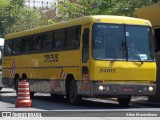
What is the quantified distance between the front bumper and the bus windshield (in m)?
0.95

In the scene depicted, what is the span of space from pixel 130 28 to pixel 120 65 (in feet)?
4.94

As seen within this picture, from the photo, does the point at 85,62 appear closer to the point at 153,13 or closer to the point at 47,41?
the point at 47,41

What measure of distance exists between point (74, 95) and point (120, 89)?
2188mm

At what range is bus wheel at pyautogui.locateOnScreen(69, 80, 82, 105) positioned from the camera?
59.9ft

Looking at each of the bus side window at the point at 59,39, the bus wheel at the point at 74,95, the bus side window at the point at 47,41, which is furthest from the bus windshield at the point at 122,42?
the bus side window at the point at 47,41

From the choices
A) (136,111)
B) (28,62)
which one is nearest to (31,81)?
(28,62)

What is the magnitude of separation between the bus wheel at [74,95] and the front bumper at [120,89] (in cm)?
145

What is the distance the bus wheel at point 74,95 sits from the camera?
18.3m

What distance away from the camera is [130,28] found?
58.3ft

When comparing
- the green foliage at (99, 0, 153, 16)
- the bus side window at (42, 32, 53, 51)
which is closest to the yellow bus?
the bus side window at (42, 32, 53, 51)

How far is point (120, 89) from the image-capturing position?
17.0 metres

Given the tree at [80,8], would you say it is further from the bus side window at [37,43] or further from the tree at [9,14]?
the tree at [9,14]

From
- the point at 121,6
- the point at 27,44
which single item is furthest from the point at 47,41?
the point at 121,6

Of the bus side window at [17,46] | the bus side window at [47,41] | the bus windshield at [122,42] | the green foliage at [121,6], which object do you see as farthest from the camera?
the green foliage at [121,6]
